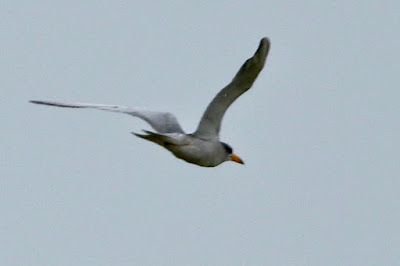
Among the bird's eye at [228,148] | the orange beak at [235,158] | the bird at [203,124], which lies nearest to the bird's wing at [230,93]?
the bird at [203,124]

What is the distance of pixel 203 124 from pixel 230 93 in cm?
70

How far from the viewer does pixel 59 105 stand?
14086 millimetres

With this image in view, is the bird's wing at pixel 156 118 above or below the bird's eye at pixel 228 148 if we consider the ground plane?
above

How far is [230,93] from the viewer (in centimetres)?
1482

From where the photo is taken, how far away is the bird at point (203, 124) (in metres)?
14.2

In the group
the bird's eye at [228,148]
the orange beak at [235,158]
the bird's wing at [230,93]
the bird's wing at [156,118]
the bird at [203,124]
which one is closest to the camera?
the bird's wing at [230,93]

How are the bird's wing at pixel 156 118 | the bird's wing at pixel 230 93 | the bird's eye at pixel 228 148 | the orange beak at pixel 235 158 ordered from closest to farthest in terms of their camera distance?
the bird's wing at pixel 230 93 → the bird's wing at pixel 156 118 → the bird's eye at pixel 228 148 → the orange beak at pixel 235 158

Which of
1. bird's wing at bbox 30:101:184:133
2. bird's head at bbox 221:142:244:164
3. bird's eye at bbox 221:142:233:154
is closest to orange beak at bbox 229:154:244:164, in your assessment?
bird's head at bbox 221:142:244:164

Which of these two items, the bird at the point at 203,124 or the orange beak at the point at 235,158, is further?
the orange beak at the point at 235,158

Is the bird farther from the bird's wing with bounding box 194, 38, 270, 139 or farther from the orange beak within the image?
the orange beak

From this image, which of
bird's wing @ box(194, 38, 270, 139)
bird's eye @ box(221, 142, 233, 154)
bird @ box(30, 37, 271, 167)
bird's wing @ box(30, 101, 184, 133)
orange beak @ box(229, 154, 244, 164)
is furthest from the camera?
orange beak @ box(229, 154, 244, 164)

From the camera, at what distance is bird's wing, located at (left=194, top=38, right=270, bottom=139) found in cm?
1407

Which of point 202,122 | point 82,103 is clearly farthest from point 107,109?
point 202,122

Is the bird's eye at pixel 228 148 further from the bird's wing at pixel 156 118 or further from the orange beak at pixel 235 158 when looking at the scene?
the bird's wing at pixel 156 118
